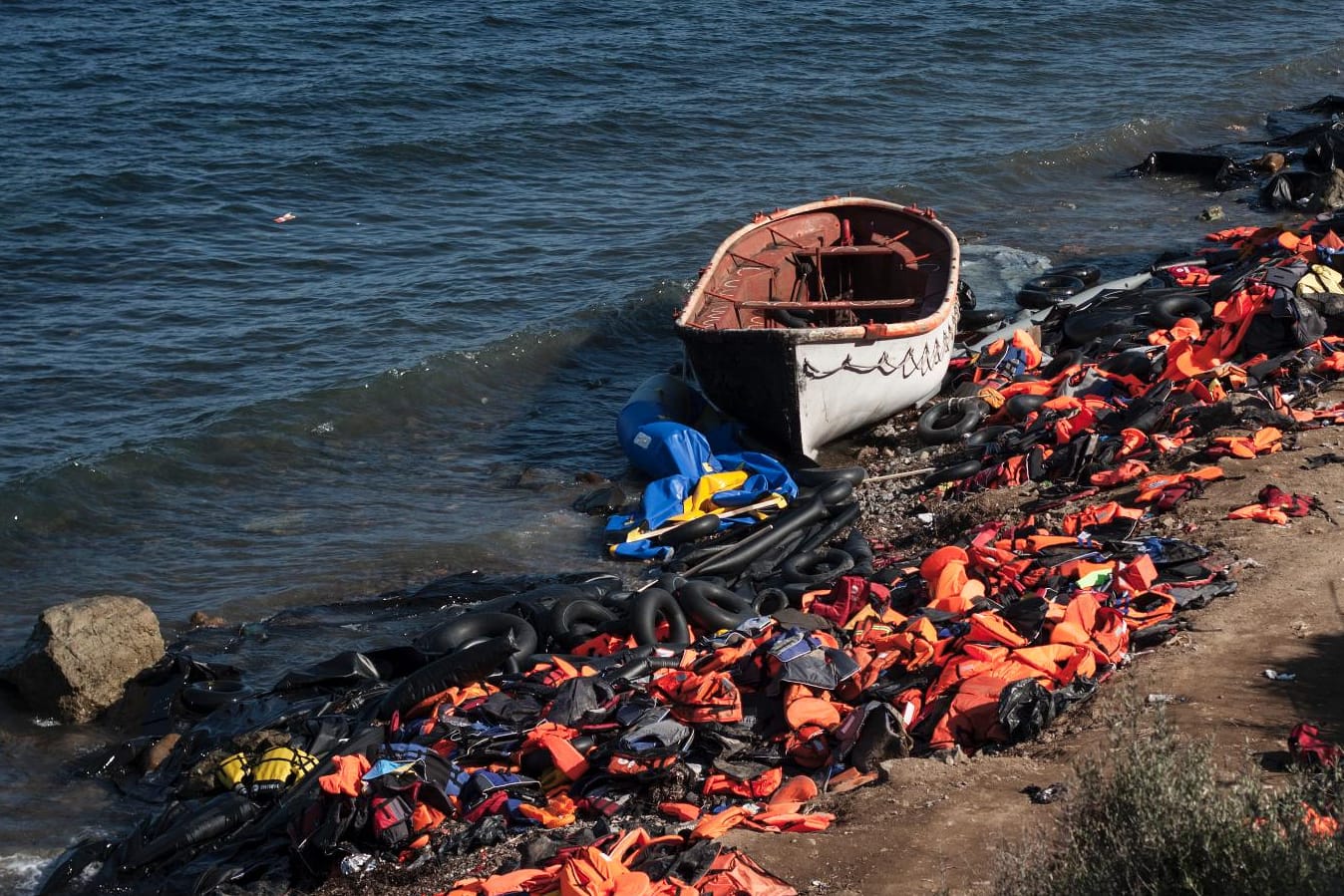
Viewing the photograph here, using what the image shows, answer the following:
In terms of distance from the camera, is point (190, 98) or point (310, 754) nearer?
point (310, 754)

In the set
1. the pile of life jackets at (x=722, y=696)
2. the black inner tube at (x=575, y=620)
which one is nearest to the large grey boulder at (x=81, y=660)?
the pile of life jackets at (x=722, y=696)

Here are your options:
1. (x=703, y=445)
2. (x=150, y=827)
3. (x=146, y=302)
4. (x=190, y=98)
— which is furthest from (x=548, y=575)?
(x=190, y=98)

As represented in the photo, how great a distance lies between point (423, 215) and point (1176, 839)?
1821 cm

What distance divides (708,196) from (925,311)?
8.68 meters

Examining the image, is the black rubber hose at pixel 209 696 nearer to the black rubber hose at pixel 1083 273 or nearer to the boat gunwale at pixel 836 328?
the boat gunwale at pixel 836 328

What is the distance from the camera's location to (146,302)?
57.5ft

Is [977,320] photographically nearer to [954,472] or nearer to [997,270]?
[997,270]

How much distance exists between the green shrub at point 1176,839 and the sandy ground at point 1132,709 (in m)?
0.36

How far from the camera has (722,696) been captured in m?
7.53

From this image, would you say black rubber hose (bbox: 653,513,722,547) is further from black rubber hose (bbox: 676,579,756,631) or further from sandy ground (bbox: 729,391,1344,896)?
sandy ground (bbox: 729,391,1344,896)

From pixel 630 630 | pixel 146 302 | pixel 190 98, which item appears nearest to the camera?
pixel 630 630

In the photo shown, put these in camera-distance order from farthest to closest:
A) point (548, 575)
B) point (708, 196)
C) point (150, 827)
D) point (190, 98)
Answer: point (190, 98) → point (708, 196) → point (548, 575) → point (150, 827)

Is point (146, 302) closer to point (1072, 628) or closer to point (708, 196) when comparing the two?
point (708, 196)

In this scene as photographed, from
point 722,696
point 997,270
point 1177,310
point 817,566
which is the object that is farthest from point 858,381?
point 997,270
